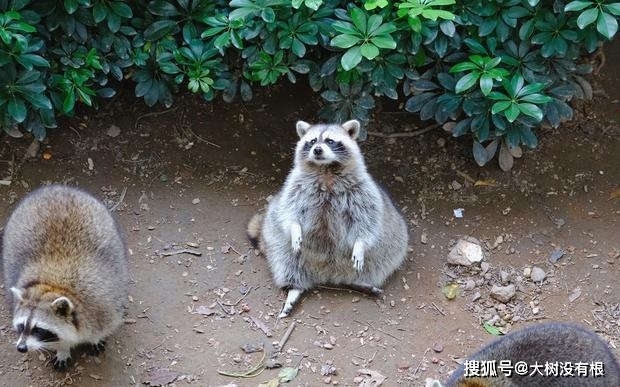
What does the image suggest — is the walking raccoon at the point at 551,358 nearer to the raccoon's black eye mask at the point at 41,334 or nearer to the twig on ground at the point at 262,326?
the twig on ground at the point at 262,326

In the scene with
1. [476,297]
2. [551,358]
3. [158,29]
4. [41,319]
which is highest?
[158,29]

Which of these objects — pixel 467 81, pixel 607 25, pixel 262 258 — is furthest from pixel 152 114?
pixel 607 25

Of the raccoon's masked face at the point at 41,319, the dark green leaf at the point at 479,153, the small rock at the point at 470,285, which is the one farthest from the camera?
the dark green leaf at the point at 479,153

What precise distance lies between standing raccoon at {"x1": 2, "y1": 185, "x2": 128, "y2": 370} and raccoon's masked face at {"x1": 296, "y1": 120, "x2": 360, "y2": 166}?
130 cm

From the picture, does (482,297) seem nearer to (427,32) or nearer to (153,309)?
(427,32)

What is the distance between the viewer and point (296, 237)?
553cm

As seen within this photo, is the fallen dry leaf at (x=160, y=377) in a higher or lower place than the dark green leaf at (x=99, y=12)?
lower

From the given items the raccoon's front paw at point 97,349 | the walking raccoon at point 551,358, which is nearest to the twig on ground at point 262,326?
the raccoon's front paw at point 97,349

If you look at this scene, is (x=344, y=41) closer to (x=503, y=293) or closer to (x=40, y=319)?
(x=503, y=293)

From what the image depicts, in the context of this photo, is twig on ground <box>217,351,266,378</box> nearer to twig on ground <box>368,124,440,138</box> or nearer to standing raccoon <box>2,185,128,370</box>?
standing raccoon <box>2,185,128,370</box>

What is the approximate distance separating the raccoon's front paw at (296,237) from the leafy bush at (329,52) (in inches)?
33.7

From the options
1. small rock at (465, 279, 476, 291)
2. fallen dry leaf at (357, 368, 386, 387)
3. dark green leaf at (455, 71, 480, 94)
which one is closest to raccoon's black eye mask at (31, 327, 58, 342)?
fallen dry leaf at (357, 368, 386, 387)

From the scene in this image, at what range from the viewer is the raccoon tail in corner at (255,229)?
5.92 meters

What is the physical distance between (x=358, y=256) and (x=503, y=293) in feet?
3.22
